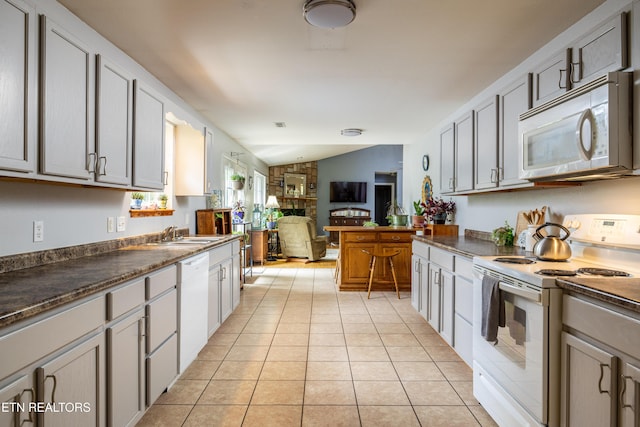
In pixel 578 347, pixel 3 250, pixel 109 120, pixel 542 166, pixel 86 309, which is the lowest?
pixel 578 347

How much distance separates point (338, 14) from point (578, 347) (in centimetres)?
196

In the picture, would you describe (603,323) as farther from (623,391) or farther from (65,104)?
(65,104)

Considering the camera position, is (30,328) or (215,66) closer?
(30,328)

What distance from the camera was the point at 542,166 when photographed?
7.38 feet

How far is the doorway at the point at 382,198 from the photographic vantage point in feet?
42.3

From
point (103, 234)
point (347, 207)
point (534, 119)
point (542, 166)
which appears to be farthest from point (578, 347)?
point (347, 207)

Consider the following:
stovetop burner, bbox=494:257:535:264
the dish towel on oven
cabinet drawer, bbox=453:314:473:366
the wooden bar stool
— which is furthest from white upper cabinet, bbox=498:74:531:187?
the wooden bar stool

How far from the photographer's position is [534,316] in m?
1.71

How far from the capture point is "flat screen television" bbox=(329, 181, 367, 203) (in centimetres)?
1223

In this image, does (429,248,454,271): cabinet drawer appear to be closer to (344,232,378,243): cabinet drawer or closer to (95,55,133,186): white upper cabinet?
(344,232,378,243): cabinet drawer

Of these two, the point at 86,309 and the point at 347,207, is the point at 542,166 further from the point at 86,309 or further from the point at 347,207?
the point at 347,207

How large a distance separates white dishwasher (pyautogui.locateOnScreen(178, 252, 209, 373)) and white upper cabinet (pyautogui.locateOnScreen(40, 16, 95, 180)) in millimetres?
908

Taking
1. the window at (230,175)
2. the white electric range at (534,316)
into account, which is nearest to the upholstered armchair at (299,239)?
the window at (230,175)

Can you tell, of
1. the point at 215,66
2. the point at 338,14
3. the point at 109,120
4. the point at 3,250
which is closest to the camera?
the point at 3,250
